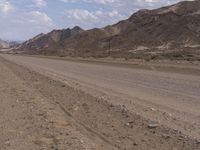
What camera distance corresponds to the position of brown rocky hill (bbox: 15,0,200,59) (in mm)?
90500

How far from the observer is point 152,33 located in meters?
106

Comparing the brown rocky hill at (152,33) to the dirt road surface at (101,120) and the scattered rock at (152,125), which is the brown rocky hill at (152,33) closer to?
the dirt road surface at (101,120)

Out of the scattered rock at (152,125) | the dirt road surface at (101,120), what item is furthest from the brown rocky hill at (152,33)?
the scattered rock at (152,125)

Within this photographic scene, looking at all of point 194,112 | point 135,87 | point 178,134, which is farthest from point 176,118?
point 135,87

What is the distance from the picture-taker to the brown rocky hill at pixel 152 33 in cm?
9050

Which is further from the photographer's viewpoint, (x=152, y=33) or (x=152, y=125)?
(x=152, y=33)

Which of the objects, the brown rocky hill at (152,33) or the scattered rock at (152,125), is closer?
the scattered rock at (152,125)

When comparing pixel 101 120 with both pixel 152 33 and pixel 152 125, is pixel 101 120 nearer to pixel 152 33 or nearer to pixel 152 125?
pixel 152 125

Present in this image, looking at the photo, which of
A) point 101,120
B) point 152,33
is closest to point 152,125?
point 101,120

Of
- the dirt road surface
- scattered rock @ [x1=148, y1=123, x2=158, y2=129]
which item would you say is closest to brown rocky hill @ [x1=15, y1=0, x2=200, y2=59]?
the dirt road surface

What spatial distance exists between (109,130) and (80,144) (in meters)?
1.77

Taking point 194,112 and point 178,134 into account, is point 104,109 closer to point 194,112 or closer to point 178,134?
point 194,112

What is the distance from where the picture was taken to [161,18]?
109312mm

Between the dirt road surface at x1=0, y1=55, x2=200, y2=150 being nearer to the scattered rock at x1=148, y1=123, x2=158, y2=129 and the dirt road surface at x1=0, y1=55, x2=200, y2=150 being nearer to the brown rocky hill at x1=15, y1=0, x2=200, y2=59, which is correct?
the scattered rock at x1=148, y1=123, x2=158, y2=129
